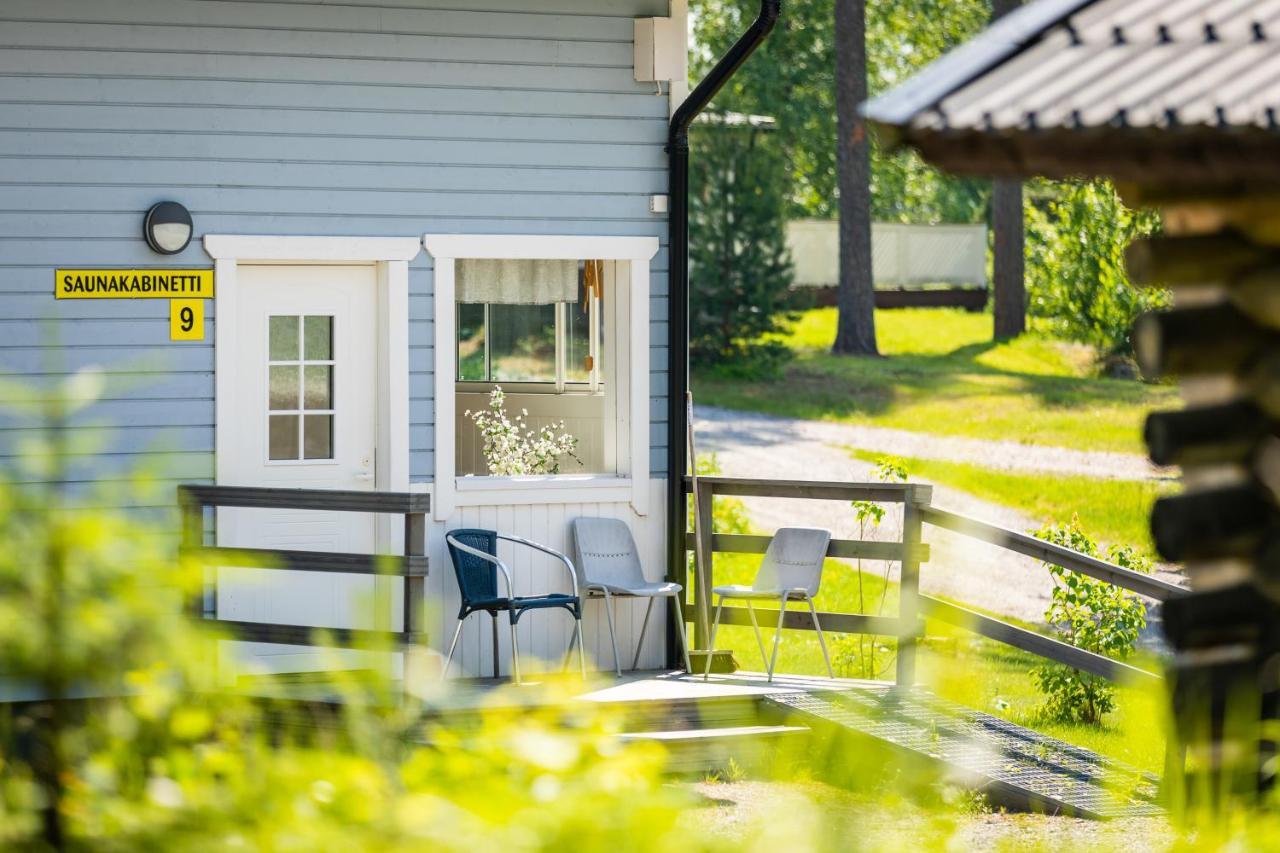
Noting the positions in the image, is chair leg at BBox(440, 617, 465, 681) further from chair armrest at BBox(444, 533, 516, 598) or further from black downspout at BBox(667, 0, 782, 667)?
black downspout at BBox(667, 0, 782, 667)

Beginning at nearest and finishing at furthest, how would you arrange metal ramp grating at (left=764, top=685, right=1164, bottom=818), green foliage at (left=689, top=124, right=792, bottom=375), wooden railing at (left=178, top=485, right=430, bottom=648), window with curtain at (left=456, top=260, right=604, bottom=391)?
metal ramp grating at (left=764, top=685, right=1164, bottom=818), wooden railing at (left=178, top=485, right=430, bottom=648), window with curtain at (left=456, top=260, right=604, bottom=391), green foliage at (left=689, top=124, right=792, bottom=375)

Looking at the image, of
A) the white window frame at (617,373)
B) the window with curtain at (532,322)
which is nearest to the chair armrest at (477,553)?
the white window frame at (617,373)

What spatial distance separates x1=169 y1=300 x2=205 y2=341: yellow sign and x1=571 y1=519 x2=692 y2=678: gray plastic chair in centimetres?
198

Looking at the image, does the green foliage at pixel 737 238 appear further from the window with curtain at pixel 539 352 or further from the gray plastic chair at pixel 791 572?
the gray plastic chair at pixel 791 572

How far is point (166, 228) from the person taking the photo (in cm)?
759

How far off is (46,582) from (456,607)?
5442mm

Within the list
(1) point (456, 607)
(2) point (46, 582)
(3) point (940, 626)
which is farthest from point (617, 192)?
(2) point (46, 582)

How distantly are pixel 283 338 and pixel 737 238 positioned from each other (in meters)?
14.8

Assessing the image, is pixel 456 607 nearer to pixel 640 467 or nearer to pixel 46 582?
pixel 640 467

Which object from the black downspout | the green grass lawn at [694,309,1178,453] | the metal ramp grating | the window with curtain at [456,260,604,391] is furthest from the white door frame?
the green grass lawn at [694,309,1178,453]

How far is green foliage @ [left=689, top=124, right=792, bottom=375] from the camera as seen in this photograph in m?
22.3

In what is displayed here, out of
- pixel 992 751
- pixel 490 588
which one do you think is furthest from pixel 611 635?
pixel 992 751

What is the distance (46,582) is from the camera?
276cm

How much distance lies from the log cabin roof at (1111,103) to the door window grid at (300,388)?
16.5 ft
